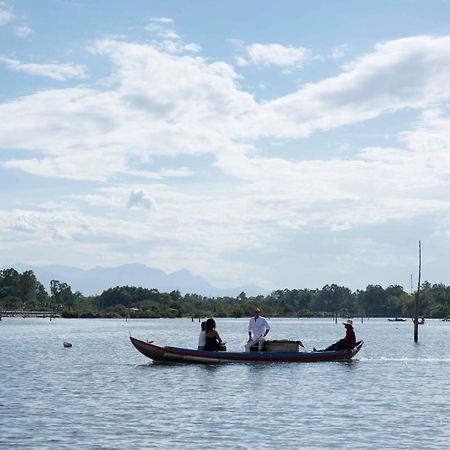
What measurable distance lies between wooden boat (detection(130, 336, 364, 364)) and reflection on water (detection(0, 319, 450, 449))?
1.64 ft

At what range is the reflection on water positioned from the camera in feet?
75.7

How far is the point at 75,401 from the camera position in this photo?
31.1m

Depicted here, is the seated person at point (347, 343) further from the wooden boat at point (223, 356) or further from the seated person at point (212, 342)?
the seated person at point (212, 342)

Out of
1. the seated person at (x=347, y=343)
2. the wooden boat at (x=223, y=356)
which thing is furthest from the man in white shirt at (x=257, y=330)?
the seated person at (x=347, y=343)

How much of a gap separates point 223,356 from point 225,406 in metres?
14.6

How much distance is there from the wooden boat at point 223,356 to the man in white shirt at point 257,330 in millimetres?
615

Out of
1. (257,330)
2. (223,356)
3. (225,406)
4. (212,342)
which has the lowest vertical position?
(225,406)

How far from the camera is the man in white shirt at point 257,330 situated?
145 ft

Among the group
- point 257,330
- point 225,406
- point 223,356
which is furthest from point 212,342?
point 225,406

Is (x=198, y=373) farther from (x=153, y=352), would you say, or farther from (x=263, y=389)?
(x=263, y=389)

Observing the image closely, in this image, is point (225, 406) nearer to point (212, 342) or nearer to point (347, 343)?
point (212, 342)

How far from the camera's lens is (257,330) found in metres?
44.5

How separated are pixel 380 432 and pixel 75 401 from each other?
12244 millimetres

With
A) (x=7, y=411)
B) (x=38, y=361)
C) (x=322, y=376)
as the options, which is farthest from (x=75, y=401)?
(x=38, y=361)
